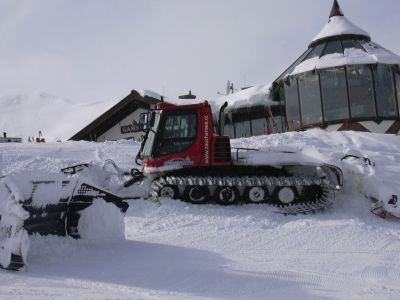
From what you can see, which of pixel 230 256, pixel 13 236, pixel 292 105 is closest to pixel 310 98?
pixel 292 105

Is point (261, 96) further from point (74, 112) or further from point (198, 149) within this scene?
point (74, 112)

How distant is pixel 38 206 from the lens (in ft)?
21.7

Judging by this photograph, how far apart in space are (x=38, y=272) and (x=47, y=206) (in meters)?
1.36

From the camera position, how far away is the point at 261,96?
22.4 m

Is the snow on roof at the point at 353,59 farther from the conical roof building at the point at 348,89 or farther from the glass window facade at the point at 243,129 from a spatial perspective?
the glass window facade at the point at 243,129

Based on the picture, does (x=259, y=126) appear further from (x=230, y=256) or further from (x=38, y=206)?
(x=38, y=206)

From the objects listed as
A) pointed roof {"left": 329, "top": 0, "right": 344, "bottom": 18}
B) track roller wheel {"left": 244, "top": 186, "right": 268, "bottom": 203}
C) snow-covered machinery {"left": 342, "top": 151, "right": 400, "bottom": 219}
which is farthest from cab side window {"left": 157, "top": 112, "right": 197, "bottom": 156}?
pointed roof {"left": 329, "top": 0, "right": 344, "bottom": 18}

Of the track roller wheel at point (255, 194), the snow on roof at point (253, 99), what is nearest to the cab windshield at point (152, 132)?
the track roller wheel at point (255, 194)

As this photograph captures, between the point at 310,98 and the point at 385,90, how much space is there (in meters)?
2.87

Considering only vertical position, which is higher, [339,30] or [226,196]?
[339,30]

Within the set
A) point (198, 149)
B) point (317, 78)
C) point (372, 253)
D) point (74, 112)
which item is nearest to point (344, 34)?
point (317, 78)

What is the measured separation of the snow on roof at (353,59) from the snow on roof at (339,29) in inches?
32.3

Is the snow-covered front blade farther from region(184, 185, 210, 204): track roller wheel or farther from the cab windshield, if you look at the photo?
the cab windshield

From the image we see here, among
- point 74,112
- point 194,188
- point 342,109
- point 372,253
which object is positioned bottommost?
point 372,253
